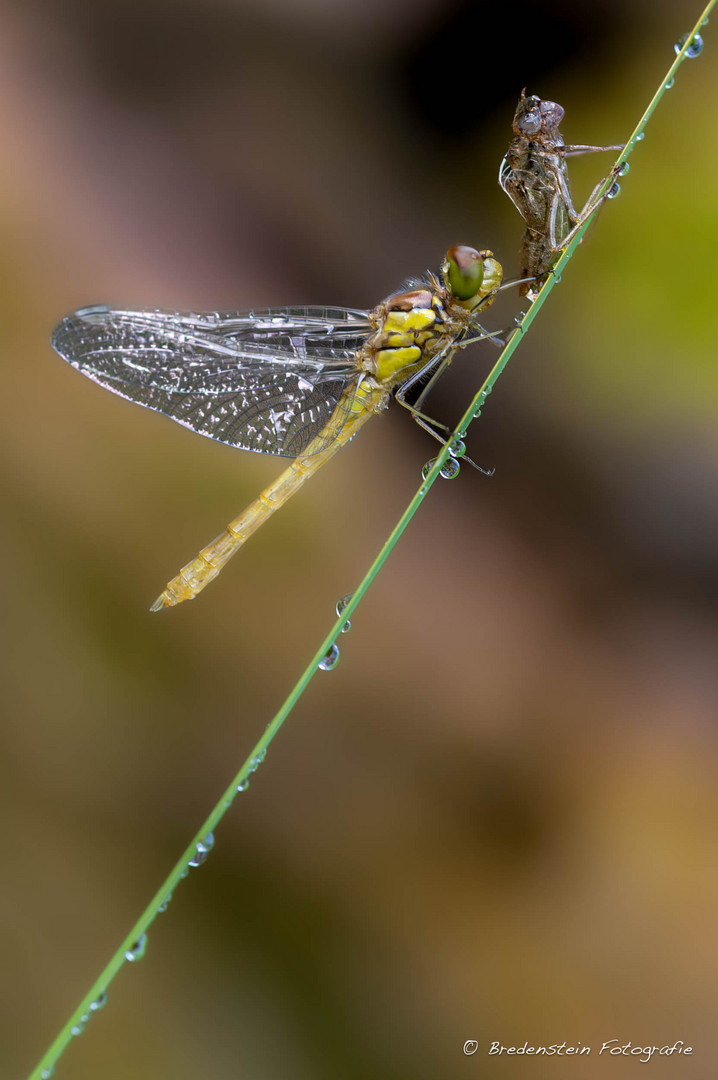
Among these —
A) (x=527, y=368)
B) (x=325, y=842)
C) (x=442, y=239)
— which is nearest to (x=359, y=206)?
(x=442, y=239)

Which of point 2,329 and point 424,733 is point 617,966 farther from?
point 2,329

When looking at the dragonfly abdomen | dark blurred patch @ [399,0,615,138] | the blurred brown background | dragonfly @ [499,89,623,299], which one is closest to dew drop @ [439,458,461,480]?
dragonfly @ [499,89,623,299]

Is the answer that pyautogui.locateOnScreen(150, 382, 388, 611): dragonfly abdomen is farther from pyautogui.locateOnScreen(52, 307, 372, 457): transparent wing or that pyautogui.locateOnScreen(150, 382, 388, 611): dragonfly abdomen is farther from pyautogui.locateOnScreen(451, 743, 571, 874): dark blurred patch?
pyautogui.locateOnScreen(451, 743, 571, 874): dark blurred patch

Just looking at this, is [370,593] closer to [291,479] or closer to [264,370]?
[291,479]

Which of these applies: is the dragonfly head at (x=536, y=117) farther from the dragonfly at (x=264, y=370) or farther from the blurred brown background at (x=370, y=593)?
the blurred brown background at (x=370, y=593)

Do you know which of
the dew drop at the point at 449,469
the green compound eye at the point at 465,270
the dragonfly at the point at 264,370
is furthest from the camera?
the dragonfly at the point at 264,370

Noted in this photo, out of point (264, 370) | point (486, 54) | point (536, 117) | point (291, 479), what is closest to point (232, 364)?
point (264, 370)

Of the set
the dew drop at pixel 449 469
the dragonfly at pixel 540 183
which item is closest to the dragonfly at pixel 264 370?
the dragonfly at pixel 540 183
